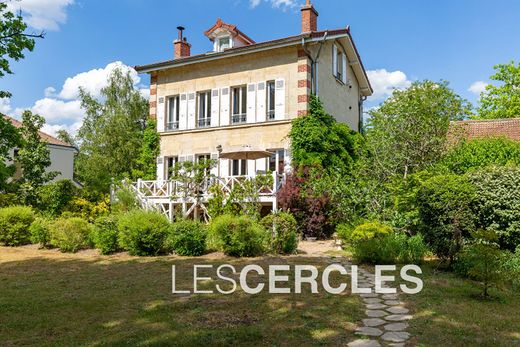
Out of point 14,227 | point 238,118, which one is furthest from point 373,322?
point 238,118

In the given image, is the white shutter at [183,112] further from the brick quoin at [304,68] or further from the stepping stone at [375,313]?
the stepping stone at [375,313]

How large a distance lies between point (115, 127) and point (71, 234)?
50.1 ft

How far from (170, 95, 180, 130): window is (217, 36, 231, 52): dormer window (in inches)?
122

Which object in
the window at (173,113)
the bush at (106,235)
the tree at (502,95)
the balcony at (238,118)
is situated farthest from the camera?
the tree at (502,95)

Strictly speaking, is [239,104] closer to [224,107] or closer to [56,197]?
[224,107]

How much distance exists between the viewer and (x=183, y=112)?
19.3 metres

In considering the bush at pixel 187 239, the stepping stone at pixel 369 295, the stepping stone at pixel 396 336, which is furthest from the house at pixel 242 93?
the stepping stone at pixel 396 336

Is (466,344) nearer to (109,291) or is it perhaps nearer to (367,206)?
(109,291)

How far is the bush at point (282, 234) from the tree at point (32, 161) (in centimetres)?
1360

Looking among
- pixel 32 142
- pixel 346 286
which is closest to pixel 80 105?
pixel 32 142

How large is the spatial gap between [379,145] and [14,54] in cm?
1149

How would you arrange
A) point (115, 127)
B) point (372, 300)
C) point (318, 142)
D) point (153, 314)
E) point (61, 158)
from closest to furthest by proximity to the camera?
point (153, 314) < point (372, 300) < point (318, 142) < point (115, 127) < point (61, 158)

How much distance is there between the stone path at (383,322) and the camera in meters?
4.57

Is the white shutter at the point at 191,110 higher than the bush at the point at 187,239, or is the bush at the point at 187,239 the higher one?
the white shutter at the point at 191,110
